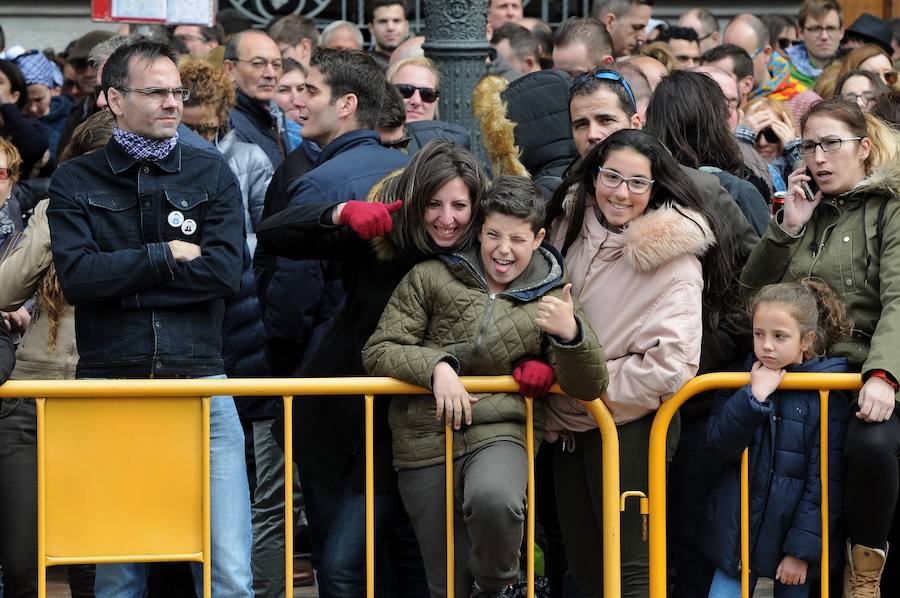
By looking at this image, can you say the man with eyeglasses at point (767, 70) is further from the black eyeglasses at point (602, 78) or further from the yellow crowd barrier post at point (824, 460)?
the yellow crowd barrier post at point (824, 460)

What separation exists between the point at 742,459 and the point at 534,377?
29.6 inches

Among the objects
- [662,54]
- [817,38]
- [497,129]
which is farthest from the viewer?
[817,38]

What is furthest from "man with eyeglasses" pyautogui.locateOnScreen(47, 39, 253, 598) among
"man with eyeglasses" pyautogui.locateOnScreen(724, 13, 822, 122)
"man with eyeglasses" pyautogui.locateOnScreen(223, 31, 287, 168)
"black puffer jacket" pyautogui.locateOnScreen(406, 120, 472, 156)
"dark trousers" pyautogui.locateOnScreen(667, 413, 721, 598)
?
"man with eyeglasses" pyautogui.locateOnScreen(724, 13, 822, 122)

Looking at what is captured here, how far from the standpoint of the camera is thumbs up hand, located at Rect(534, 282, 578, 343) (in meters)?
4.23

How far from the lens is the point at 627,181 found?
4637 mm

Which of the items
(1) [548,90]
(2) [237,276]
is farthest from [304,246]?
(1) [548,90]

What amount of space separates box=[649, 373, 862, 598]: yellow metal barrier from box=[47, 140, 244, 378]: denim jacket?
1477mm

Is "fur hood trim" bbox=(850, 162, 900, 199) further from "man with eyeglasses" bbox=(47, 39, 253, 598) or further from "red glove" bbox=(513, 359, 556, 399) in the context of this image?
"man with eyeglasses" bbox=(47, 39, 253, 598)

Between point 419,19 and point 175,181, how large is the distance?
8.68m

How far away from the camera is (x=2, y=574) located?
16.5 feet

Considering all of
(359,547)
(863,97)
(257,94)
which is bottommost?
(359,547)

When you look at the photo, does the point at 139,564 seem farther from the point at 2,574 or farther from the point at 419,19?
the point at 419,19

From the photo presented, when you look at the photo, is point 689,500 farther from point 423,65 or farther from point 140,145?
point 423,65

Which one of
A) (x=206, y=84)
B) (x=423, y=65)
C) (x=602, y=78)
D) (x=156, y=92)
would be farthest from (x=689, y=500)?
(x=206, y=84)
